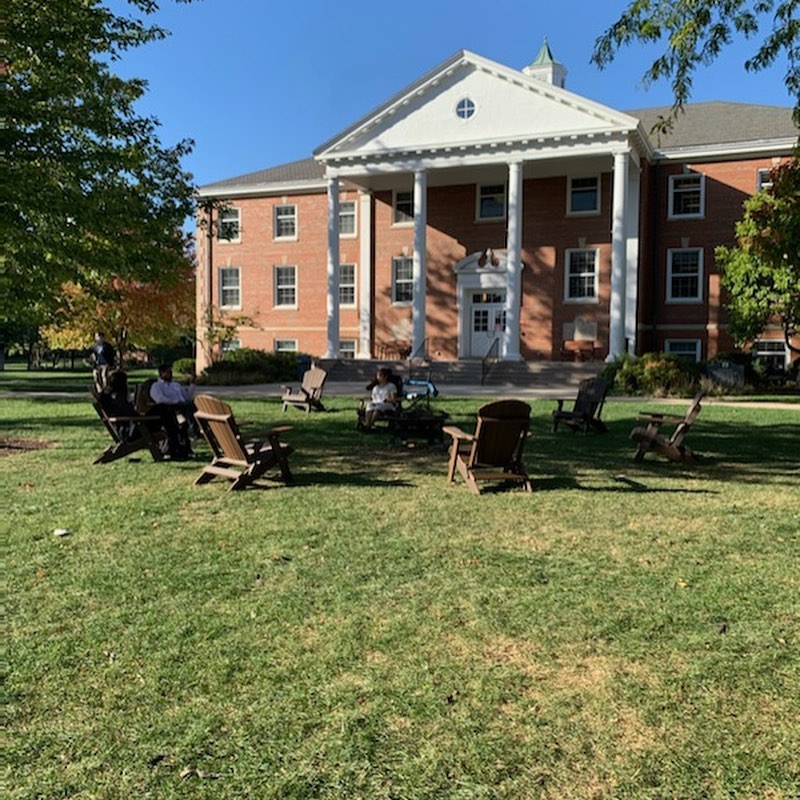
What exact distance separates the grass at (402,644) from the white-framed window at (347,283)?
89.5 ft

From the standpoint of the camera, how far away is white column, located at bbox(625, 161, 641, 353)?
92.6 ft

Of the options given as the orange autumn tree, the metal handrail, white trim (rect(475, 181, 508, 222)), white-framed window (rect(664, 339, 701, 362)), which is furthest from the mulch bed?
white-framed window (rect(664, 339, 701, 362))

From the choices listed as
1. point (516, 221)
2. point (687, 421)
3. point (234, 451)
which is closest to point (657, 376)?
point (516, 221)

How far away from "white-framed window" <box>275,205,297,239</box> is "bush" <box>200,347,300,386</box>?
8.28 meters

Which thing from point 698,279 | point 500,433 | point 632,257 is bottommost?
point 500,433

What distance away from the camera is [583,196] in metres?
30.5

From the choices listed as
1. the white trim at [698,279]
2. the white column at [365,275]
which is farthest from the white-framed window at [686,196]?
the white column at [365,275]

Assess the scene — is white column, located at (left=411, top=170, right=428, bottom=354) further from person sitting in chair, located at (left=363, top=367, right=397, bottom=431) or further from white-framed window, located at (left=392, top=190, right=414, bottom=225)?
person sitting in chair, located at (left=363, top=367, right=397, bottom=431)

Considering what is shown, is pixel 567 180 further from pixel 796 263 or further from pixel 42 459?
pixel 42 459

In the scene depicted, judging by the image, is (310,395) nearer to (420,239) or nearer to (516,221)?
(420,239)

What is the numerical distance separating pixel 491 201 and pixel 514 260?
4.70m

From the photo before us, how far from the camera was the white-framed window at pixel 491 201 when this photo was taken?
104ft

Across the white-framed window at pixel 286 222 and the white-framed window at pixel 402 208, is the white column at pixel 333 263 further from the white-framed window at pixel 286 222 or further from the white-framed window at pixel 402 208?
the white-framed window at pixel 286 222

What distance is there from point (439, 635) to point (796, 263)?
9.28m
